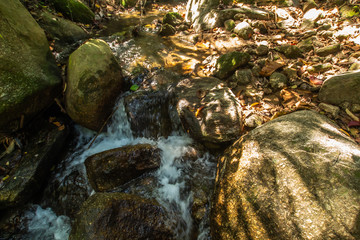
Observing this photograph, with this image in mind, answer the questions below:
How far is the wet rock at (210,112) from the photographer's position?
2873 mm

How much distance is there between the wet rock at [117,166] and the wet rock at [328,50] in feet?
14.6

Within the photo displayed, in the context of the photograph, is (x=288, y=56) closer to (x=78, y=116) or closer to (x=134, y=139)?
(x=134, y=139)

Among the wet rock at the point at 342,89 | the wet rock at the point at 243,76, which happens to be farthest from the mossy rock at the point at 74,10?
the wet rock at the point at 342,89

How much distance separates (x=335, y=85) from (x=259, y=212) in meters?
2.58

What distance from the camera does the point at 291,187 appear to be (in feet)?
Result: 5.41

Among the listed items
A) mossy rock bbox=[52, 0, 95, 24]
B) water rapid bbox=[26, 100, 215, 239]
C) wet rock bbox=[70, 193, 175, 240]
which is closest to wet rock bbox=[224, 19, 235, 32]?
water rapid bbox=[26, 100, 215, 239]

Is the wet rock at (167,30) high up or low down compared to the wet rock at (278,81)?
up

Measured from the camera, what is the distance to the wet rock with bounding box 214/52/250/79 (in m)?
4.06

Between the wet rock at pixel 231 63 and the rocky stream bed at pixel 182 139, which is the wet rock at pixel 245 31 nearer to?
the rocky stream bed at pixel 182 139

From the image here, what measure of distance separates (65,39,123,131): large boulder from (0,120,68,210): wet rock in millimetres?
575

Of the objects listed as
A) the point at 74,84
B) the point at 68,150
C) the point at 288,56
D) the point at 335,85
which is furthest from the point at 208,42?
the point at 68,150

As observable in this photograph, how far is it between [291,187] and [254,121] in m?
1.50

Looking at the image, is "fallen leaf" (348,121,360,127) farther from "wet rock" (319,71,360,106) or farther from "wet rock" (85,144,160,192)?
"wet rock" (85,144,160,192)

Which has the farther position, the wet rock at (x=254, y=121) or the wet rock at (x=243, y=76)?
the wet rock at (x=243, y=76)
